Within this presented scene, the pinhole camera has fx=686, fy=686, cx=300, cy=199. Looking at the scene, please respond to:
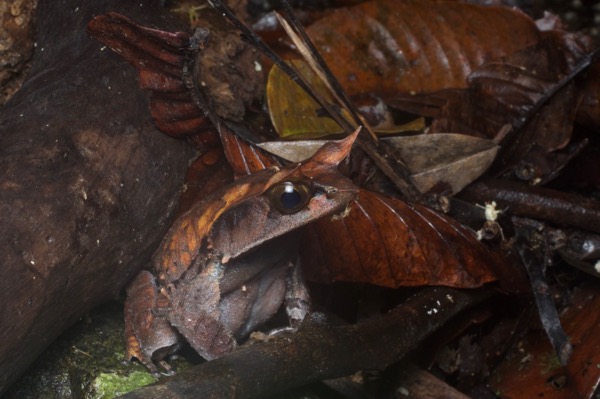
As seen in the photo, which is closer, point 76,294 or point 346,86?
point 76,294

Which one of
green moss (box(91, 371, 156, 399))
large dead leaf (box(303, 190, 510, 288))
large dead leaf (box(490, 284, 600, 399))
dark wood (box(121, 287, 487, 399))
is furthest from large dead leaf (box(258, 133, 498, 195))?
green moss (box(91, 371, 156, 399))

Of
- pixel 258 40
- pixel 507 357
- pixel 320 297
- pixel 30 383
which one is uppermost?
pixel 258 40

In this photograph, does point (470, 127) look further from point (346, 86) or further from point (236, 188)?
point (236, 188)

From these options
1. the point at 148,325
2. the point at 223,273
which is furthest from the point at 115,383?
the point at 223,273

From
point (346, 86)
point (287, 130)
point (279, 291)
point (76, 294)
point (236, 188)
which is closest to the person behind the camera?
point (76, 294)

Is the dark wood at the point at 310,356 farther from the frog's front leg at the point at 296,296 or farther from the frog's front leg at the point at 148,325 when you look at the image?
the frog's front leg at the point at 148,325

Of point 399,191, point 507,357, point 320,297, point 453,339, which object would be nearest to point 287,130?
point 399,191

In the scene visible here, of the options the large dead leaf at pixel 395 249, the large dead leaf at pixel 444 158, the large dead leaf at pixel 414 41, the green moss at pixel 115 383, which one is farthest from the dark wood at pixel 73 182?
the large dead leaf at pixel 414 41
